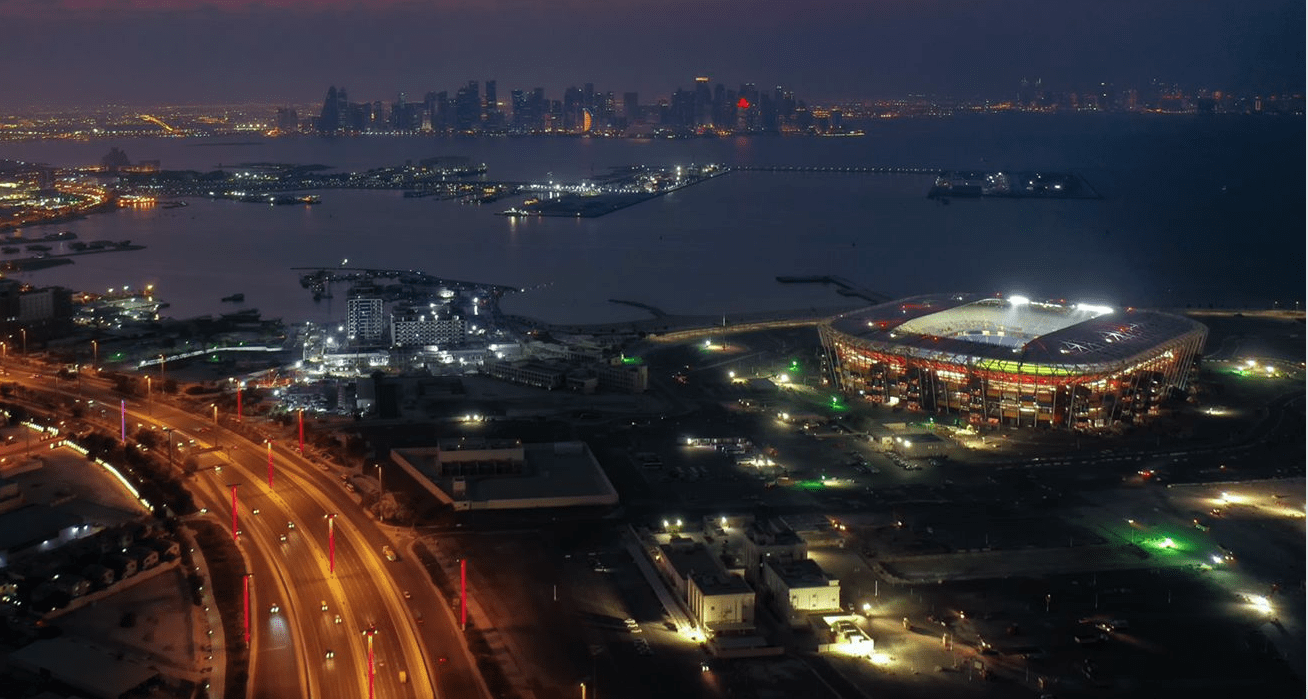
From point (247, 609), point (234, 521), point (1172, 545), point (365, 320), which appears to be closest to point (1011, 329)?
point (1172, 545)

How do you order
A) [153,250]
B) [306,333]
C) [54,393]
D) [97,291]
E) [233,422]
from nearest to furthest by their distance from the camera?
[233,422] < [54,393] < [306,333] < [97,291] < [153,250]

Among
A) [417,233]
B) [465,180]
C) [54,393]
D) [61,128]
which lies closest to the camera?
[54,393]

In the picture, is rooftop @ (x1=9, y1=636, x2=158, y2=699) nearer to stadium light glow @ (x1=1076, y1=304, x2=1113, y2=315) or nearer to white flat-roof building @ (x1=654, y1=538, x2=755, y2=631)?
white flat-roof building @ (x1=654, y1=538, x2=755, y2=631)

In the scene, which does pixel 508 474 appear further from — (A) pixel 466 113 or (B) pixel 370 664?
(A) pixel 466 113

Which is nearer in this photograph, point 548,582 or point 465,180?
point 548,582

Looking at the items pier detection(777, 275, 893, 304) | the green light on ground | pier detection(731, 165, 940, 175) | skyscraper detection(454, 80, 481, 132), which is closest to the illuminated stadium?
the green light on ground

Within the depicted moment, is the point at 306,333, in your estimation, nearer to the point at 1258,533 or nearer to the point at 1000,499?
the point at 1000,499

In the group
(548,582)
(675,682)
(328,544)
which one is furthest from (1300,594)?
(328,544)
